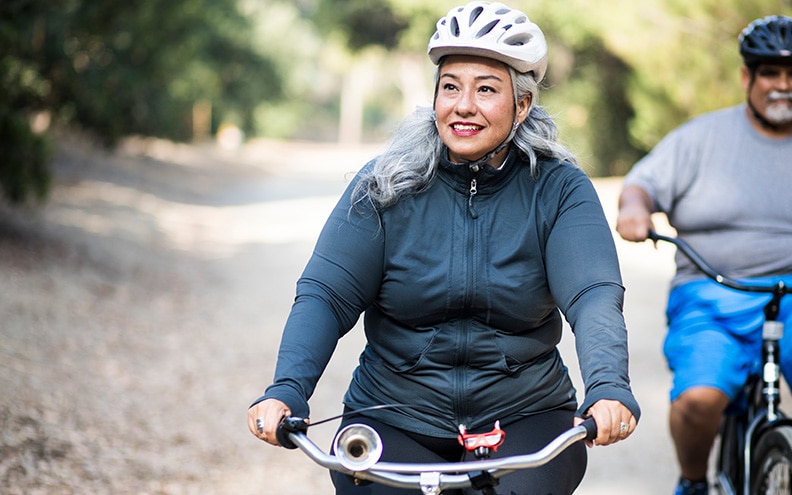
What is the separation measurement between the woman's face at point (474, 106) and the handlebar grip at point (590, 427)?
2.98 ft

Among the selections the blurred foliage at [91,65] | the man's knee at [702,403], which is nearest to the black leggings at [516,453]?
the man's knee at [702,403]

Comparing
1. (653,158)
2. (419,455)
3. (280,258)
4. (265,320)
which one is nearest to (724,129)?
(653,158)

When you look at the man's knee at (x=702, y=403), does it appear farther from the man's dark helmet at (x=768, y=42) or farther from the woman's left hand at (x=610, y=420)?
the woman's left hand at (x=610, y=420)

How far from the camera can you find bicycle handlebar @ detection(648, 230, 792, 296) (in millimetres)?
3979

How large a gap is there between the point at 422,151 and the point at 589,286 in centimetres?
64

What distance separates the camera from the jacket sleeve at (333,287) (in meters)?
2.73

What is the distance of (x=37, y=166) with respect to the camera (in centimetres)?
1095

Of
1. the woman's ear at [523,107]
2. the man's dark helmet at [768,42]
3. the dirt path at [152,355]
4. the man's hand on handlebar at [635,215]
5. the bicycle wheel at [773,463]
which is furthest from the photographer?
the dirt path at [152,355]

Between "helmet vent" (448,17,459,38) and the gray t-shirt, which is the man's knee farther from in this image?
"helmet vent" (448,17,459,38)

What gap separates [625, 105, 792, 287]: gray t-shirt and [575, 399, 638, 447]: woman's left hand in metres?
2.09

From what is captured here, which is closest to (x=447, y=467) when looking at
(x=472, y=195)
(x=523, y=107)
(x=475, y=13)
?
(x=472, y=195)

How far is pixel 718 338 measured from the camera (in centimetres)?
414

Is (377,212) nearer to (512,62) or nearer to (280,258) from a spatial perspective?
(512,62)

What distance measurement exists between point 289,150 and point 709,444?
4887 cm
